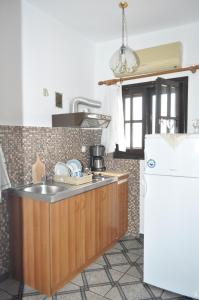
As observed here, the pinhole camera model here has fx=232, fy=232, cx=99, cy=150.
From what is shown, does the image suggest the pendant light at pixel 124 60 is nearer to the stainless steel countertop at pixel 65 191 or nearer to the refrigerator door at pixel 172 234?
the refrigerator door at pixel 172 234

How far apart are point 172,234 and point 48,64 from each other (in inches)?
83.1

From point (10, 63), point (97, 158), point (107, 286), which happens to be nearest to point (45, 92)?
point (10, 63)

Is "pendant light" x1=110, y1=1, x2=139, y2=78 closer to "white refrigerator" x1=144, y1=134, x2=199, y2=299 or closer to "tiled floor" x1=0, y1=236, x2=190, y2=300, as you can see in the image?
"white refrigerator" x1=144, y1=134, x2=199, y2=299

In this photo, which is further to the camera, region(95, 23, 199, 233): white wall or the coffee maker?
the coffee maker

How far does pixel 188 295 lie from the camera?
1.92 meters

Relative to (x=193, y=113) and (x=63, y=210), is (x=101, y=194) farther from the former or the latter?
(x=193, y=113)

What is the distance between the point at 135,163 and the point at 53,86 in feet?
4.71

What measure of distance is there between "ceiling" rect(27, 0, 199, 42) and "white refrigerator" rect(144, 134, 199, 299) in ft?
4.48

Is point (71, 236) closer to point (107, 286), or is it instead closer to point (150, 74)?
point (107, 286)

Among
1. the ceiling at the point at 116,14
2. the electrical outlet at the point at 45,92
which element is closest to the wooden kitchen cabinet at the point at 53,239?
the electrical outlet at the point at 45,92

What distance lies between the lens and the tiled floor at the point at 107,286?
197cm

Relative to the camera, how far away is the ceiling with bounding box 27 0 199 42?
2.27m

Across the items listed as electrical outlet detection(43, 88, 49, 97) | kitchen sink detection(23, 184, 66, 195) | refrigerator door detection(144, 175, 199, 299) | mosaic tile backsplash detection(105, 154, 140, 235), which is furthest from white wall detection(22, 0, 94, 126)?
refrigerator door detection(144, 175, 199, 299)

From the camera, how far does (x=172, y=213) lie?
6.42ft
